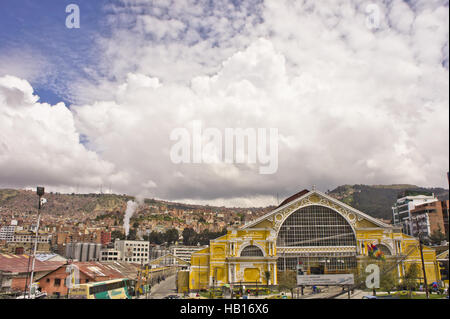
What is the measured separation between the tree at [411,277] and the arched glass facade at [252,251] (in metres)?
15.5

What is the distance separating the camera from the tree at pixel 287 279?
3728 cm

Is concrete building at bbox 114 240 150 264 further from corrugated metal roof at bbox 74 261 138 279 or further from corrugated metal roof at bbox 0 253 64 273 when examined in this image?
corrugated metal roof at bbox 0 253 64 273

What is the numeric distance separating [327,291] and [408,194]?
68.5 metres

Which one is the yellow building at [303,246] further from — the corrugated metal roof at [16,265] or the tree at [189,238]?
the tree at [189,238]

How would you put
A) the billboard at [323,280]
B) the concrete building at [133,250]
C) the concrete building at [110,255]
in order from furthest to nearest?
the concrete building at [133,250] → the concrete building at [110,255] → the billboard at [323,280]

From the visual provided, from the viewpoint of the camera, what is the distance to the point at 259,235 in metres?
41.2

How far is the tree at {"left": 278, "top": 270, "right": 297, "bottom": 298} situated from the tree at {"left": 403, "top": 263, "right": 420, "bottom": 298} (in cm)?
1120

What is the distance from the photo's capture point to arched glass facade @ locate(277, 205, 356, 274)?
4053 cm

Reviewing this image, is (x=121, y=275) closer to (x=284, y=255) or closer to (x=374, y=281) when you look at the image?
(x=284, y=255)

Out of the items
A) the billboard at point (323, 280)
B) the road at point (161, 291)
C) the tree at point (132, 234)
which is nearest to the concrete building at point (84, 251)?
the tree at point (132, 234)

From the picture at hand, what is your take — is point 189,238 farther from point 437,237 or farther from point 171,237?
point 437,237

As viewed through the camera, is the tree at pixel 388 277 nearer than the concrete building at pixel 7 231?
Yes
